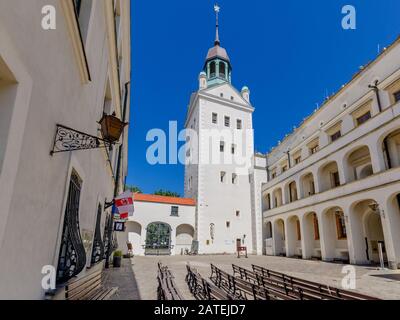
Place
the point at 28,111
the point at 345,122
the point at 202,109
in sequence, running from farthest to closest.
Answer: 1. the point at 202,109
2. the point at 345,122
3. the point at 28,111

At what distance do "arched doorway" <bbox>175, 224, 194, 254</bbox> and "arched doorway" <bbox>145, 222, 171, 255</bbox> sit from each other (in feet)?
3.63

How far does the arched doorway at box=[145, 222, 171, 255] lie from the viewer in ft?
84.8

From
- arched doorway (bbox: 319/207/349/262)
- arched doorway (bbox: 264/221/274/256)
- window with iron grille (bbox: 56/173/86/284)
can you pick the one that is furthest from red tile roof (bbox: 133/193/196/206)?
window with iron grille (bbox: 56/173/86/284)

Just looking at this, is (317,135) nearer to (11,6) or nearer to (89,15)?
(89,15)

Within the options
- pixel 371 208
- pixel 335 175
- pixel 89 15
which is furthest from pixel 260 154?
pixel 89 15

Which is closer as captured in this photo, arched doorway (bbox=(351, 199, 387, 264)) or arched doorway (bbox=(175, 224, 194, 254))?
arched doorway (bbox=(351, 199, 387, 264))

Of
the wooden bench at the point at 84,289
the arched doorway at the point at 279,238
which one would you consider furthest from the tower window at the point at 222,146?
the wooden bench at the point at 84,289

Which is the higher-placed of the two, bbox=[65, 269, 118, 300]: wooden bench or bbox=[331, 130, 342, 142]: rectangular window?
bbox=[331, 130, 342, 142]: rectangular window

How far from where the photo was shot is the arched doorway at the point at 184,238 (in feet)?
88.3

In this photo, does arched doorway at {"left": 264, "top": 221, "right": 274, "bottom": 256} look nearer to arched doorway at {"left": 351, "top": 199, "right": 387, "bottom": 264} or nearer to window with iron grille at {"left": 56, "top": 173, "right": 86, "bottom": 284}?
arched doorway at {"left": 351, "top": 199, "right": 387, "bottom": 264}

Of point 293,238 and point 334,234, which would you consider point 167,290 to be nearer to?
point 334,234

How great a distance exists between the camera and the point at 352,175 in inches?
679

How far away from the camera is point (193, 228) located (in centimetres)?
2775
